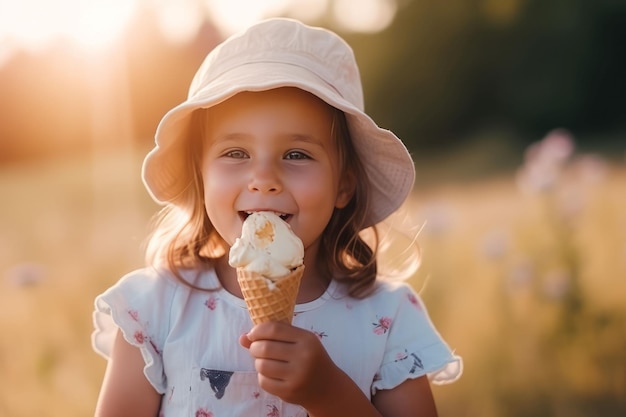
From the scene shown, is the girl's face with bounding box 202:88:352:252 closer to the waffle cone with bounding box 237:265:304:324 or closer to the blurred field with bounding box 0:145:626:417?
the waffle cone with bounding box 237:265:304:324

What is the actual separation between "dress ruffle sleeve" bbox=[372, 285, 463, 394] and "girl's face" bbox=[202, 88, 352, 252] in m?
0.36

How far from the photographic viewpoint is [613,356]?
3.17 metres

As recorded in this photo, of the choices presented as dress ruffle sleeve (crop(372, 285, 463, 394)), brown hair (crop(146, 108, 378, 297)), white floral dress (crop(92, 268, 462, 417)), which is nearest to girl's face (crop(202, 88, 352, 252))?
brown hair (crop(146, 108, 378, 297))

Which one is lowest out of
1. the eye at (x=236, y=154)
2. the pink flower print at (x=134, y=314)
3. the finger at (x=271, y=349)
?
the finger at (x=271, y=349)

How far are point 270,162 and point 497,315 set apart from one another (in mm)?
1933

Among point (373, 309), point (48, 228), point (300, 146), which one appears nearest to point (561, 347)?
point (373, 309)

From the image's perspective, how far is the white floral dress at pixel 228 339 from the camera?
182 cm

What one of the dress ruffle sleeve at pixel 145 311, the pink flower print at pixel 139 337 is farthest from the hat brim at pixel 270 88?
the pink flower print at pixel 139 337

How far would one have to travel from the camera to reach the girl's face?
1.71 metres

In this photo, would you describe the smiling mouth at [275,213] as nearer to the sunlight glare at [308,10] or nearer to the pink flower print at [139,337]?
the pink flower print at [139,337]

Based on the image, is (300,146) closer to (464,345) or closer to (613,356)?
(464,345)

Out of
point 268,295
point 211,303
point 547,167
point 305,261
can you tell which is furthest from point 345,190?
point 547,167

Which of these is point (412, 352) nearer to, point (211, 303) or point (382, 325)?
point (382, 325)

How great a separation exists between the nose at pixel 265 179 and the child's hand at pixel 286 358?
0.99 feet
